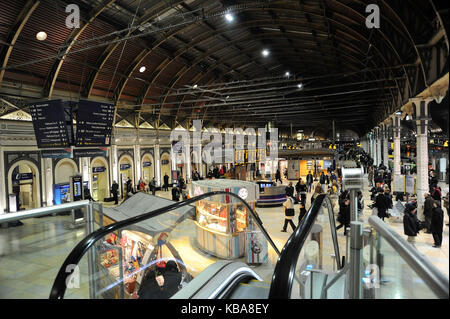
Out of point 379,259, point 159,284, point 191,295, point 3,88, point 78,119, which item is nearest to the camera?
point 379,259

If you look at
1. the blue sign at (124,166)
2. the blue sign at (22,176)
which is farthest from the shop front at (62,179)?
the blue sign at (124,166)

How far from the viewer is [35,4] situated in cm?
1156

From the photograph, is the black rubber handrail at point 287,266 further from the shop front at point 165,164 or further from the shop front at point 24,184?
the shop front at point 165,164

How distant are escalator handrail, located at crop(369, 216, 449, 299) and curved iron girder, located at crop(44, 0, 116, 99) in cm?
1524

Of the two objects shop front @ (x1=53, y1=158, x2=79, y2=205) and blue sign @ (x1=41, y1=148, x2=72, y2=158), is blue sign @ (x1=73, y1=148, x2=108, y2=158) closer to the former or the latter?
blue sign @ (x1=41, y1=148, x2=72, y2=158)

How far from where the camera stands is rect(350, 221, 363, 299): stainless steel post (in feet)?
6.68

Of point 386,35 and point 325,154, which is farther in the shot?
point 325,154

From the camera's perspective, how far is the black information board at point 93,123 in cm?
1038

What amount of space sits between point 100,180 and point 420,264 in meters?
20.9

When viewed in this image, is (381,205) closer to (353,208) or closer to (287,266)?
(353,208)
